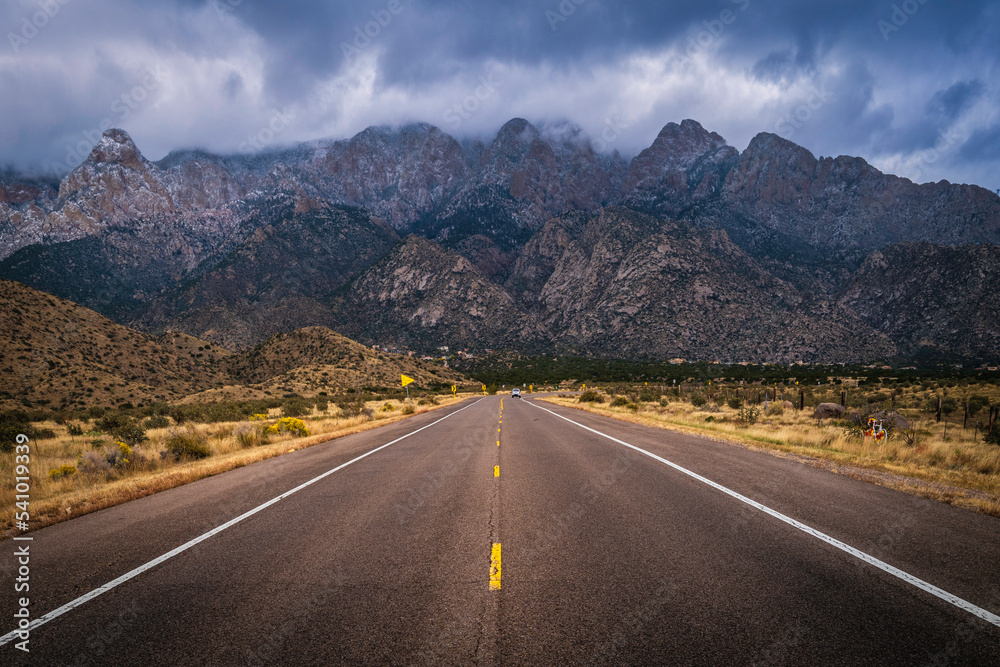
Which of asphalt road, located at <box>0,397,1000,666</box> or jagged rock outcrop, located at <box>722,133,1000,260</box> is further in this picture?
jagged rock outcrop, located at <box>722,133,1000,260</box>

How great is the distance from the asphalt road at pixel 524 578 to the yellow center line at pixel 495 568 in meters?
0.03

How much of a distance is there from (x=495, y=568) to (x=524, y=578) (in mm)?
370

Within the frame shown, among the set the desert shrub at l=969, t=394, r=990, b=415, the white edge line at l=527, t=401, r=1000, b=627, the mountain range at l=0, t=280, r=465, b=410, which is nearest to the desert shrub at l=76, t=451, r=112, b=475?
the white edge line at l=527, t=401, r=1000, b=627

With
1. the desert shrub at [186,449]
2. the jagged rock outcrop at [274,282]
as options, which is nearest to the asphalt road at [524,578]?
the desert shrub at [186,449]

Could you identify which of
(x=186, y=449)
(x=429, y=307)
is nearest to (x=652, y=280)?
(x=429, y=307)

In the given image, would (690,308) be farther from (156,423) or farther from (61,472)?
(61,472)

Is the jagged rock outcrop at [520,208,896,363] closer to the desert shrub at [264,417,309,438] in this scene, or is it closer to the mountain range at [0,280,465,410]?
the mountain range at [0,280,465,410]

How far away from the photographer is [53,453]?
16.8 metres

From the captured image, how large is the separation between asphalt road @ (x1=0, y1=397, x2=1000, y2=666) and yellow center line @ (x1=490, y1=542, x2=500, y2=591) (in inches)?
1.2

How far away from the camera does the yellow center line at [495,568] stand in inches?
165

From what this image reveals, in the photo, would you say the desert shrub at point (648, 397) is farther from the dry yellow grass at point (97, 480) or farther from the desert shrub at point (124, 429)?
the desert shrub at point (124, 429)

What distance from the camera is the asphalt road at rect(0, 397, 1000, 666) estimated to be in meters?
3.21

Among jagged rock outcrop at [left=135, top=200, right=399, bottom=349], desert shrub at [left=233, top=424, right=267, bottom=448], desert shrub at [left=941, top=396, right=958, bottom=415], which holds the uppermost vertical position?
jagged rock outcrop at [left=135, top=200, right=399, bottom=349]

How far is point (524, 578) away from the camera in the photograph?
14.4ft
